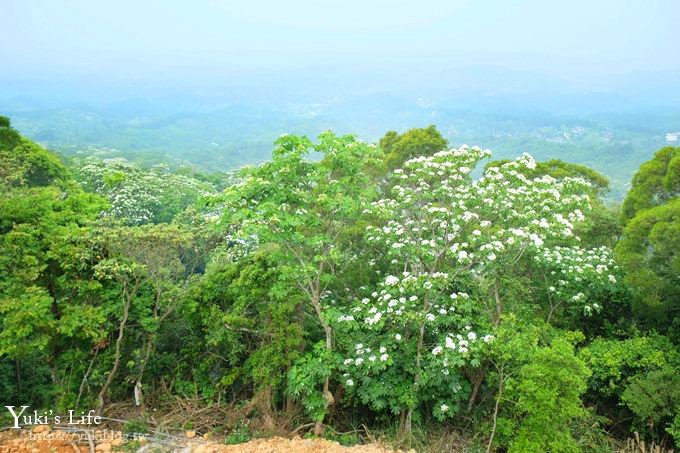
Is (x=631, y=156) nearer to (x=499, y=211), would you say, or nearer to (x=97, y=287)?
(x=499, y=211)

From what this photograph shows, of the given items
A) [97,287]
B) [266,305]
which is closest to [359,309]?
[266,305]

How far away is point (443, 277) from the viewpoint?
8.64 metres

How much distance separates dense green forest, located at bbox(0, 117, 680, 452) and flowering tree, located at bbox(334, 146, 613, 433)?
6 cm

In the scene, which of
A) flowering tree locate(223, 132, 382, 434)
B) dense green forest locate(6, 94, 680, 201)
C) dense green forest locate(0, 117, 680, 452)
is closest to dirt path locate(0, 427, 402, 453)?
dense green forest locate(0, 117, 680, 452)

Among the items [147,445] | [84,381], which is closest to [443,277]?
[147,445]

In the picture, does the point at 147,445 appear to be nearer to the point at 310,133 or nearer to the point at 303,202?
the point at 303,202

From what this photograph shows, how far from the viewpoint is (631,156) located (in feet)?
289

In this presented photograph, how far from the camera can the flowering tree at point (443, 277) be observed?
8.79m

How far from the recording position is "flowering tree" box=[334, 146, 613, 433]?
8789 mm

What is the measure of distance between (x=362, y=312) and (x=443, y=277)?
76.5 inches

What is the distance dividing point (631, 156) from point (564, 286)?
9389 cm

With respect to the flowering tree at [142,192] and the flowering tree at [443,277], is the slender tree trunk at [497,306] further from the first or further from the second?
the flowering tree at [142,192]

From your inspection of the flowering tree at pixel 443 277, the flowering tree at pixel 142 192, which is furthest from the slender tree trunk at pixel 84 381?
the flowering tree at pixel 142 192

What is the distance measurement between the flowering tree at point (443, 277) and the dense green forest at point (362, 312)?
0.06 meters
